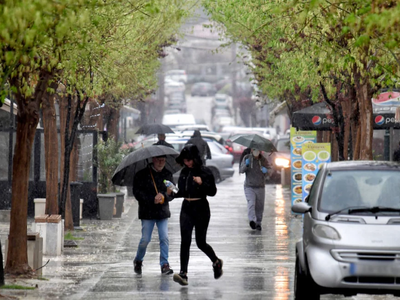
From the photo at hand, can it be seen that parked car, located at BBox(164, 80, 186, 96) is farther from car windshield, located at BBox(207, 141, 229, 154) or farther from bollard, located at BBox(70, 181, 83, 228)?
bollard, located at BBox(70, 181, 83, 228)

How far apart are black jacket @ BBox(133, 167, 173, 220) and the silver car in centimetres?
279

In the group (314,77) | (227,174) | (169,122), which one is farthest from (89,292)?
(169,122)

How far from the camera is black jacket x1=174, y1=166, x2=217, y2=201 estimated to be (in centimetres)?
1092

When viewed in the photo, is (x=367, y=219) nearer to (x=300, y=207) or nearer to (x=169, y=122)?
(x=300, y=207)

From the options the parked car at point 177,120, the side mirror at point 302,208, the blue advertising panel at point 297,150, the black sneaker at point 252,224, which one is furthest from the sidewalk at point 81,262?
the parked car at point 177,120

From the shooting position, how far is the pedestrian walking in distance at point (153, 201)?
11703 mm

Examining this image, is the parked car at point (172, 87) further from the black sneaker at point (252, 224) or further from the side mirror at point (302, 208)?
the side mirror at point (302, 208)

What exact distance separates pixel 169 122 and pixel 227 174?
24137 millimetres

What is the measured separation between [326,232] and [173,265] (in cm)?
452

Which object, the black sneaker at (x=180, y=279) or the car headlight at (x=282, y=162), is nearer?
the black sneaker at (x=180, y=279)

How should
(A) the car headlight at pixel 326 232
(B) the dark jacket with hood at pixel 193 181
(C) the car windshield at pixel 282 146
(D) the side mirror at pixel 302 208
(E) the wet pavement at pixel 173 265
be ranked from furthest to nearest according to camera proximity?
(C) the car windshield at pixel 282 146 → (B) the dark jacket with hood at pixel 193 181 → (E) the wet pavement at pixel 173 265 → (D) the side mirror at pixel 302 208 → (A) the car headlight at pixel 326 232

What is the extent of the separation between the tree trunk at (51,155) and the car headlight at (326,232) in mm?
7359

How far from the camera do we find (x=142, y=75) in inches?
890

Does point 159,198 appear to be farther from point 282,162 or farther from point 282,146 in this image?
point 282,146
